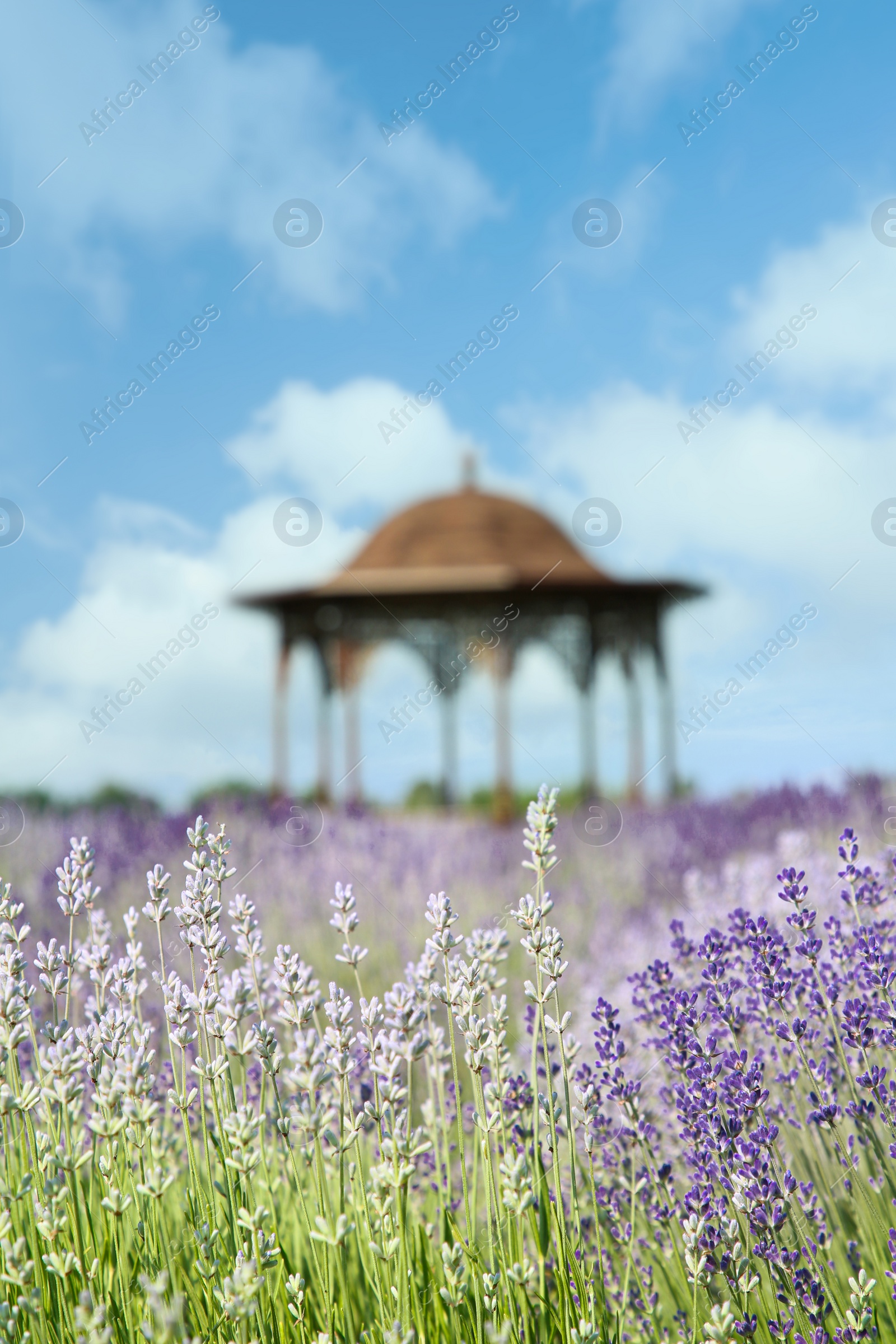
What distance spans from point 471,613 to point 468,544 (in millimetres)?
2315

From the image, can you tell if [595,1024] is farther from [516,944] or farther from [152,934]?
[152,934]

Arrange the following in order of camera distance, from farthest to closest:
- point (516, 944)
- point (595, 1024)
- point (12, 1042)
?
point (516, 944)
point (595, 1024)
point (12, 1042)

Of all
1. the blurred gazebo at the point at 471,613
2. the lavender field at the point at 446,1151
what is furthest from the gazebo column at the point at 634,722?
the lavender field at the point at 446,1151

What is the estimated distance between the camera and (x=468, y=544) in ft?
42.5

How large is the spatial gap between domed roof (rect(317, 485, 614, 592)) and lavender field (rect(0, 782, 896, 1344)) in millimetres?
9143

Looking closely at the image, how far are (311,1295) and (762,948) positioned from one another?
1.17 metres

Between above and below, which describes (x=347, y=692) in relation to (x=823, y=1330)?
above

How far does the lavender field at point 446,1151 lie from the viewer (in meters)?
1.78

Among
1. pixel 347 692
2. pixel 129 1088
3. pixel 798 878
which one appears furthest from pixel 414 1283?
pixel 347 692

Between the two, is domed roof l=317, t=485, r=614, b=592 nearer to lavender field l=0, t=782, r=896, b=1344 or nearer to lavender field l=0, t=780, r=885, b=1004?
lavender field l=0, t=780, r=885, b=1004

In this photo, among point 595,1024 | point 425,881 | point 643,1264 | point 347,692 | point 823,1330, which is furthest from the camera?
point 347,692

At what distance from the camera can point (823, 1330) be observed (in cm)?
191

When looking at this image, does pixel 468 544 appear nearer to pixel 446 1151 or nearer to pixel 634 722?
pixel 634 722

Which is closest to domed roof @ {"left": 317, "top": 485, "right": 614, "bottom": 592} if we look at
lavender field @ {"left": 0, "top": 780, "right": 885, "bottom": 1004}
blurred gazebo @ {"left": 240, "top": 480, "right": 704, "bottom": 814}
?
blurred gazebo @ {"left": 240, "top": 480, "right": 704, "bottom": 814}
